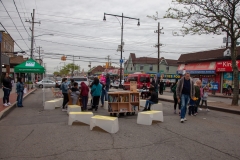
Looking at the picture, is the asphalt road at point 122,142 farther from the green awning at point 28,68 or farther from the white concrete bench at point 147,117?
the green awning at point 28,68

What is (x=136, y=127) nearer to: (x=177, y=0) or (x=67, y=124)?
(x=67, y=124)

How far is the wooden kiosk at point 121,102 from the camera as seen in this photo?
10.4 m

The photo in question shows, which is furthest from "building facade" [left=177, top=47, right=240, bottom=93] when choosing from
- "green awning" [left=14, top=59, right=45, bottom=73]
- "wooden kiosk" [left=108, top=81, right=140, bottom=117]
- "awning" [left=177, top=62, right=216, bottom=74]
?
"wooden kiosk" [left=108, top=81, right=140, bottom=117]

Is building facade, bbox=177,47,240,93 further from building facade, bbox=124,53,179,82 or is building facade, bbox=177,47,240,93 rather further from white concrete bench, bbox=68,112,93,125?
building facade, bbox=124,53,179,82

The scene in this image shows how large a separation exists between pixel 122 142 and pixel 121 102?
4112 millimetres

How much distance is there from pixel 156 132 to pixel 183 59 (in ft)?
122

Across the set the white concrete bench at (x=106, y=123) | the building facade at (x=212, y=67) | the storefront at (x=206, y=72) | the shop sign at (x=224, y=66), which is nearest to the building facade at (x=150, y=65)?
the building facade at (x=212, y=67)

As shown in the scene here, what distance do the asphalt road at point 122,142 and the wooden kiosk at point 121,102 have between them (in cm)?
151

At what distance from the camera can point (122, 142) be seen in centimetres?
638

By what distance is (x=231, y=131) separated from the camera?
803cm

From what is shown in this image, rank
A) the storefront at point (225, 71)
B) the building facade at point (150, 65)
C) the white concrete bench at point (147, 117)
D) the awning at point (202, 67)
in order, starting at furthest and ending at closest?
the building facade at point (150, 65), the awning at point (202, 67), the storefront at point (225, 71), the white concrete bench at point (147, 117)

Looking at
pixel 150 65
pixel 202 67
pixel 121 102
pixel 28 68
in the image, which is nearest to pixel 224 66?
pixel 202 67

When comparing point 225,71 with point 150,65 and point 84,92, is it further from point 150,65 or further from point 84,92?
point 150,65

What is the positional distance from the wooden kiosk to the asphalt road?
151 centimetres
